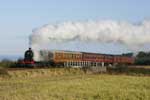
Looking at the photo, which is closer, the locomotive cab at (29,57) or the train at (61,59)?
the locomotive cab at (29,57)

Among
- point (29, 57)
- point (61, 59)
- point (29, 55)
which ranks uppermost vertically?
point (29, 55)

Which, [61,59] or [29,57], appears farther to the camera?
[61,59]

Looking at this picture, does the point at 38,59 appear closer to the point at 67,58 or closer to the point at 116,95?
the point at 67,58

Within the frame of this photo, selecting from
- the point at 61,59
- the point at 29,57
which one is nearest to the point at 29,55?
the point at 29,57

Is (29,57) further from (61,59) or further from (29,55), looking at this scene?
(61,59)

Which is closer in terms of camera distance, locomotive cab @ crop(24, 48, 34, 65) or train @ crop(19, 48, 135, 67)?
locomotive cab @ crop(24, 48, 34, 65)

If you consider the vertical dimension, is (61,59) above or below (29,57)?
below

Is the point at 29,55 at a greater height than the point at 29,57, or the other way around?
the point at 29,55

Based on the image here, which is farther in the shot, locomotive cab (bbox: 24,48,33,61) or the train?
the train

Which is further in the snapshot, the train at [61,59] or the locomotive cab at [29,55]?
the train at [61,59]

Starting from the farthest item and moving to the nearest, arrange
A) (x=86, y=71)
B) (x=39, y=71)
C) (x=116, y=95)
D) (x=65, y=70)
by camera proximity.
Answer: (x=86, y=71)
(x=65, y=70)
(x=39, y=71)
(x=116, y=95)

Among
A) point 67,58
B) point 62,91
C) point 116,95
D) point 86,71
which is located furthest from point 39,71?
point 116,95

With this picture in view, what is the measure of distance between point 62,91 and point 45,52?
29098 millimetres

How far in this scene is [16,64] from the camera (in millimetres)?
50250
